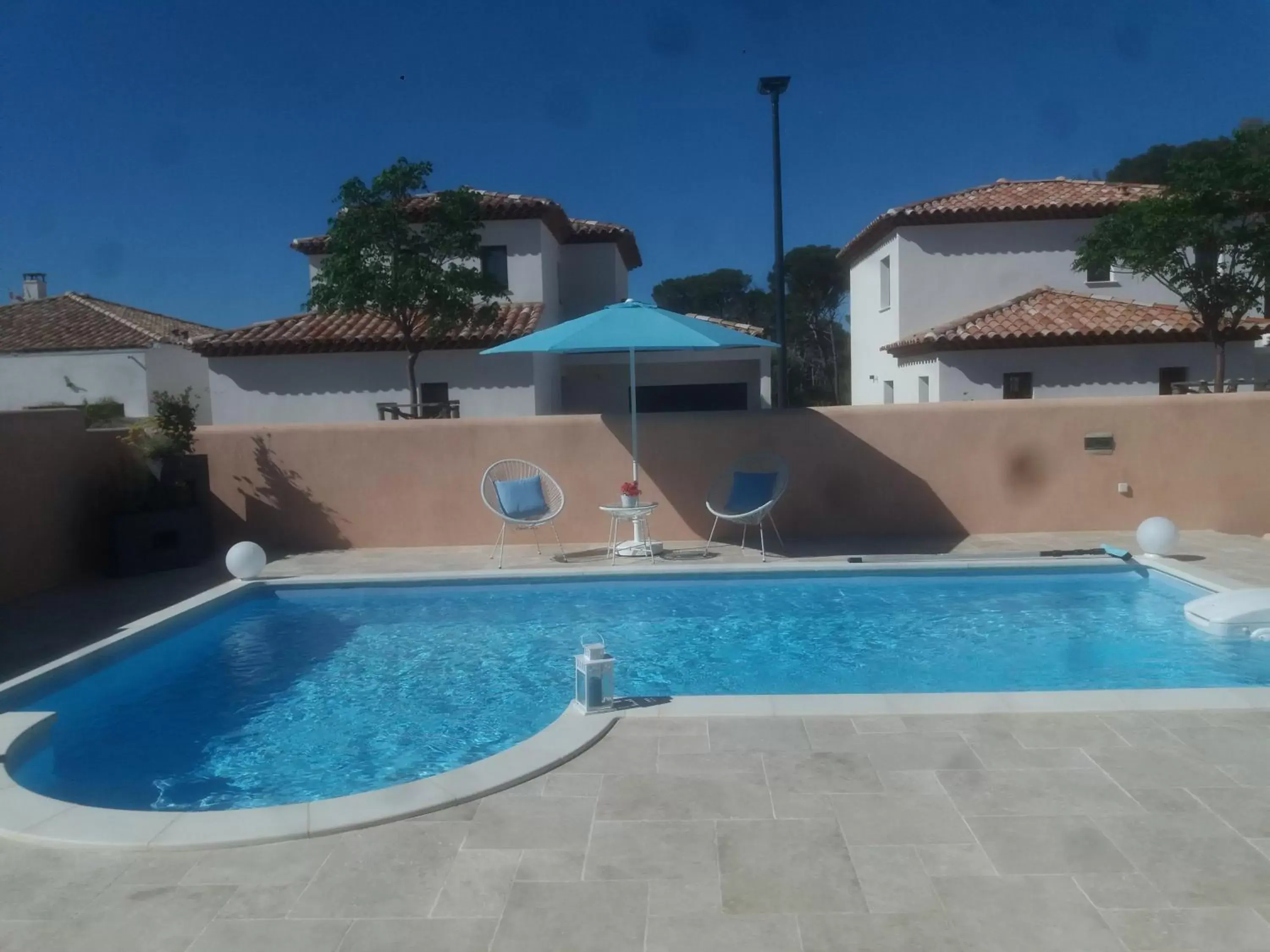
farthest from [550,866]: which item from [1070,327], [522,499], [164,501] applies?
[1070,327]

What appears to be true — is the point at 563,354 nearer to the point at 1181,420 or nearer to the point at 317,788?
the point at 1181,420

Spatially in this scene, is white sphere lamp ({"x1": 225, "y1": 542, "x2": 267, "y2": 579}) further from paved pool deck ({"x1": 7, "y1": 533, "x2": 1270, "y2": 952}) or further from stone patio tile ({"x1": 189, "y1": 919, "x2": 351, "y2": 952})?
stone patio tile ({"x1": 189, "y1": 919, "x2": 351, "y2": 952})

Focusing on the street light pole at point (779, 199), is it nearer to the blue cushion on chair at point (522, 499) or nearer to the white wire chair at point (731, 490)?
the white wire chair at point (731, 490)

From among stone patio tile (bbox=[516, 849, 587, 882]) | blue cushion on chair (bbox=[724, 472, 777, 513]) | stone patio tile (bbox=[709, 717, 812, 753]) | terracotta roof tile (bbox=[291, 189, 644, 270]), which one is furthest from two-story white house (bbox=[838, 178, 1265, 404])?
stone patio tile (bbox=[516, 849, 587, 882])

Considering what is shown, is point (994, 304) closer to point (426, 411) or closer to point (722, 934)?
point (426, 411)

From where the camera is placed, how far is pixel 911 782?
4.51 meters

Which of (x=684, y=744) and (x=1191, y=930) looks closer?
(x=1191, y=930)

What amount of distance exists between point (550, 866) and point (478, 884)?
0.29 metres

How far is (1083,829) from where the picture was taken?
13.1 feet

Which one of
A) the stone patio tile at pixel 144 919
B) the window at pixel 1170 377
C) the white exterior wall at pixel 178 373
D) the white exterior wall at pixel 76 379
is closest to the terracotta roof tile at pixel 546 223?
the white exterior wall at pixel 178 373

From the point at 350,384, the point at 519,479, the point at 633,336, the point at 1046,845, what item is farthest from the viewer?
the point at 350,384

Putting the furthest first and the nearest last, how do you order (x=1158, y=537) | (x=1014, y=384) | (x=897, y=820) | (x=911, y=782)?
(x=1014, y=384) < (x=1158, y=537) < (x=911, y=782) < (x=897, y=820)

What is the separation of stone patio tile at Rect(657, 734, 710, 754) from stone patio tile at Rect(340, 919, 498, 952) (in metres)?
1.71

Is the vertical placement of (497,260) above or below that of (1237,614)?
above
